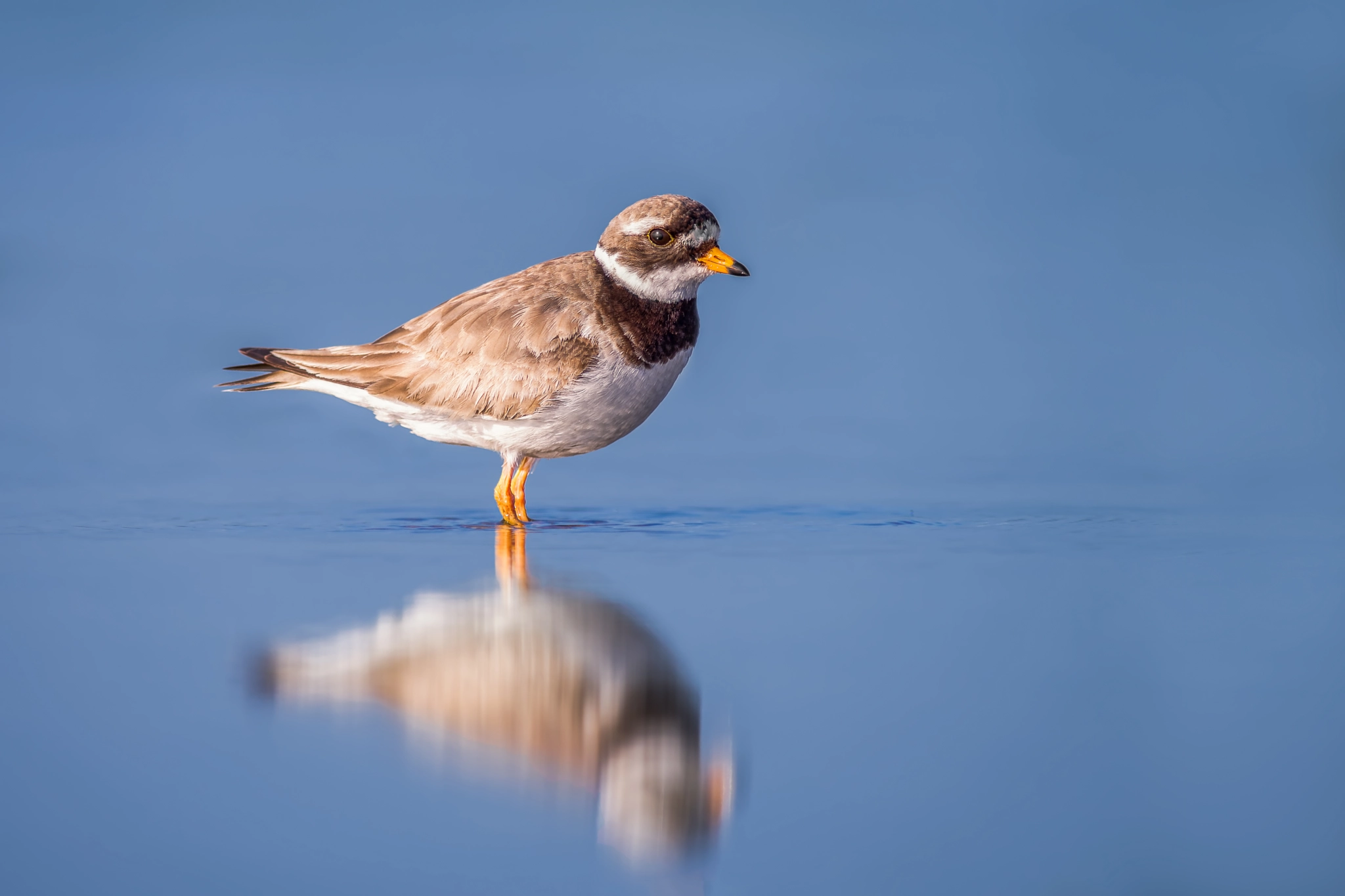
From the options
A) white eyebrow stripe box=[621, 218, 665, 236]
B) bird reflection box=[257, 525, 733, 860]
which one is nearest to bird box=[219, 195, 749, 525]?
white eyebrow stripe box=[621, 218, 665, 236]

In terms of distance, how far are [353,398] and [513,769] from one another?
21.0 ft

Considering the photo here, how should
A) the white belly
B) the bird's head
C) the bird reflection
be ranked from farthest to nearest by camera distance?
the bird's head → the white belly → the bird reflection

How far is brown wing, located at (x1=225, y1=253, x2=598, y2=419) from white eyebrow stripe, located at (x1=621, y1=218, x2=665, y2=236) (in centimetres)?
50

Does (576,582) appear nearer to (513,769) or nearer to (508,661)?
(508,661)

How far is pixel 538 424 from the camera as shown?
10180 millimetres

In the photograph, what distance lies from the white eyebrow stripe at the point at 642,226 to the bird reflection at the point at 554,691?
3.80 metres

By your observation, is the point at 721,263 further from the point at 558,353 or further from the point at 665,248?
the point at 558,353

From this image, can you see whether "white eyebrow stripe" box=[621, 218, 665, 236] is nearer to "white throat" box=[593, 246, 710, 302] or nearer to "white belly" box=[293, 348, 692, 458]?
"white throat" box=[593, 246, 710, 302]

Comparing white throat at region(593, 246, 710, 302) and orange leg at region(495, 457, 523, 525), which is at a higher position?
white throat at region(593, 246, 710, 302)

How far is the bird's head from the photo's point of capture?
10234mm

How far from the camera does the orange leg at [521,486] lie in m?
10.5

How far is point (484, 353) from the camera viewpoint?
10.3 m

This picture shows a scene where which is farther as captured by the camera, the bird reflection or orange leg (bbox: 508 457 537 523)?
orange leg (bbox: 508 457 537 523)

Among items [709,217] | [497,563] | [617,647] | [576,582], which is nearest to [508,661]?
[617,647]
